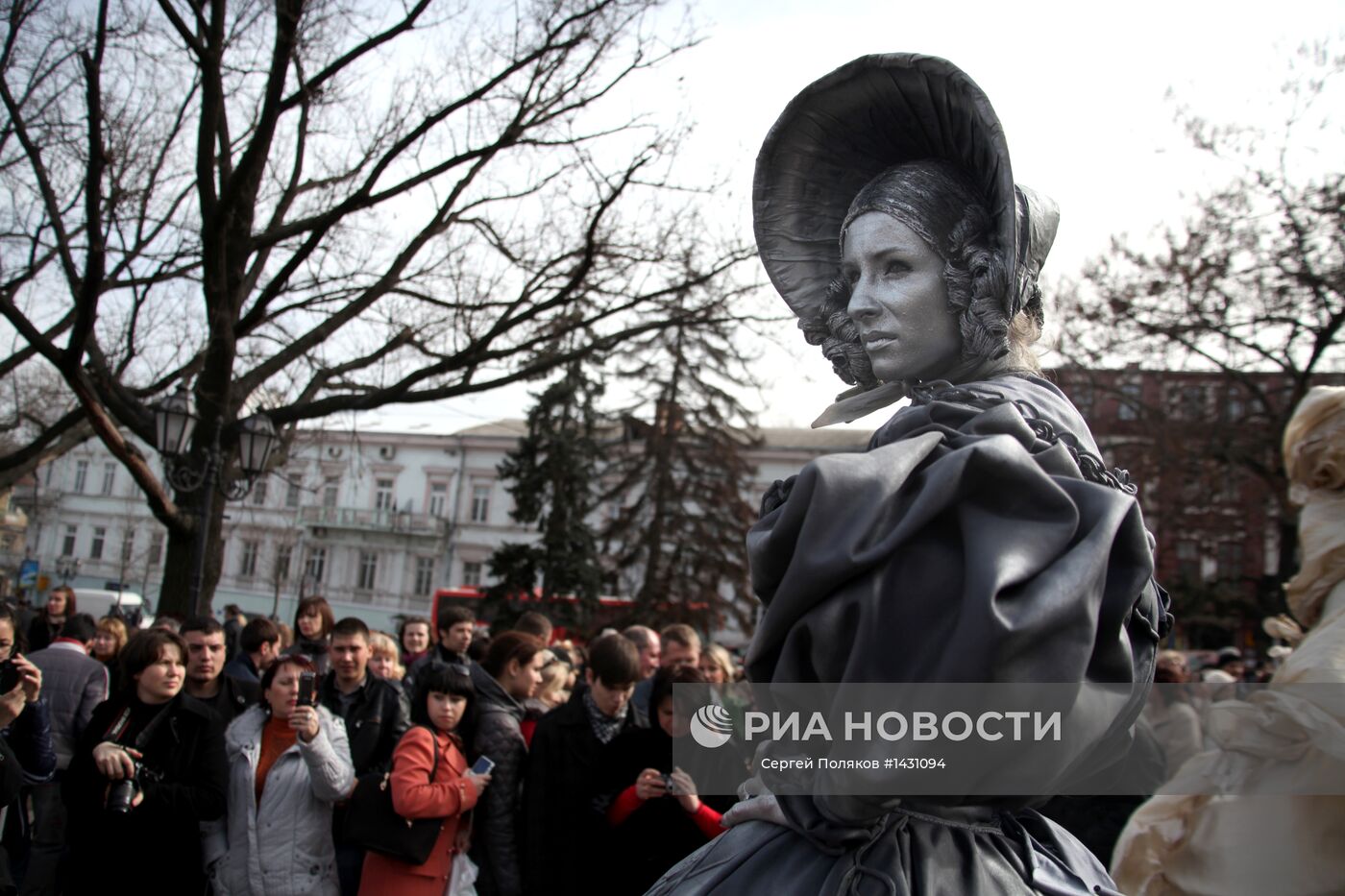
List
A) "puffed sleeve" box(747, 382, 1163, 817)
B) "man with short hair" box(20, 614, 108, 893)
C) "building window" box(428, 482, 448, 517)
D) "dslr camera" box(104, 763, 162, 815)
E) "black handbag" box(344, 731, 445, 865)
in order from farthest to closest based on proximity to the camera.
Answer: "building window" box(428, 482, 448, 517) → "man with short hair" box(20, 614, 108, 893) → "black handbag" box(344, 731, 445, 865) → "dslr camera" box(104, 763, 162, 815) → "puffed sleeve" box(747, 382, 1163, 817)

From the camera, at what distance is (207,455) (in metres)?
12.1

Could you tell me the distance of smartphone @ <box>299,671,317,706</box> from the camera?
18.1ft

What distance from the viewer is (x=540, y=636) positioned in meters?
8.28

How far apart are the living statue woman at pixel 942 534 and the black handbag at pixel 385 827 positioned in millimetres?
4045

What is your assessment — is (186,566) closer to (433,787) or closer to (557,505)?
(433,787)

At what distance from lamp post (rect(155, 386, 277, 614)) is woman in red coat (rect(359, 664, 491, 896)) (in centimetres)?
709

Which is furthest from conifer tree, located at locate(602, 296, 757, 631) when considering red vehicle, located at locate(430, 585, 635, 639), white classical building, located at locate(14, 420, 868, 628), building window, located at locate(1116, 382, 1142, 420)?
white classical building, located at locate(14, 420, 868, 628)

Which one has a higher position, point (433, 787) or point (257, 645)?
point (257, 645)

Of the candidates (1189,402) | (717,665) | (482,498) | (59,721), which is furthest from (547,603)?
(482,498)

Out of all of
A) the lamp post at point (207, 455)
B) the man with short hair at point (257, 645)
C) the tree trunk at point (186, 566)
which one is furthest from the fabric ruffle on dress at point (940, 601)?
the tree trunk at point (186, 566)

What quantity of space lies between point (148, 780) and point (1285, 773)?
492 cm

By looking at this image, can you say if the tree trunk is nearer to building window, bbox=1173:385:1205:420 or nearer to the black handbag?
the black handbag

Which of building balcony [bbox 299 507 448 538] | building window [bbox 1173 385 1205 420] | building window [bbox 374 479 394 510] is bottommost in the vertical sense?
building balcony [bbox 299 507 448 538]

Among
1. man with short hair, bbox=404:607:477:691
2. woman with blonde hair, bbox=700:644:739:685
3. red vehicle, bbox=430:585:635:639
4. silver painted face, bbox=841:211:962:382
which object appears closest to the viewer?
silver painted face, bbox=841:211:962:382
